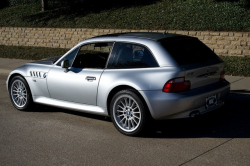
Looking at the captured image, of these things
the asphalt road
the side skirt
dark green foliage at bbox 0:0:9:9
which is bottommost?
the asphalt road

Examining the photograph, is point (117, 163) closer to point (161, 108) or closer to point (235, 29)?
point (161, 108)

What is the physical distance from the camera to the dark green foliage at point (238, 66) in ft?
34.1

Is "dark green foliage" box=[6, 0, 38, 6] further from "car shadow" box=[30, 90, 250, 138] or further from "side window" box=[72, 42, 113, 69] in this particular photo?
"side window" box=[72, 42, 113, 69]

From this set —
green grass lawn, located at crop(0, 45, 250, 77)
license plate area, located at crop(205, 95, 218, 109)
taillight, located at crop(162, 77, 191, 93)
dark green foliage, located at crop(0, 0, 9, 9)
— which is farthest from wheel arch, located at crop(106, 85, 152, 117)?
dark green foliage, located at crop(0, 0, 9, 9)

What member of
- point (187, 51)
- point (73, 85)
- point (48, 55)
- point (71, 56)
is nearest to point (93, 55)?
point (71, 56)

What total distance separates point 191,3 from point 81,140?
11093 mm

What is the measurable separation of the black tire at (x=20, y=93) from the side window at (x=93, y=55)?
4.17 ft

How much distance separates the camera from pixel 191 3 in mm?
15938

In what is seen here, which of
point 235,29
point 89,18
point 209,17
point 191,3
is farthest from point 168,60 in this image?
point 89,18

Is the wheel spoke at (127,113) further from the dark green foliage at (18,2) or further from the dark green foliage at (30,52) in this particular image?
the dark green foliage at (18,2)

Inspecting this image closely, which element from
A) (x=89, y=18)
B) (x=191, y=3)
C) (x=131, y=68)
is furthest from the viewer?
(x=89, y=18)

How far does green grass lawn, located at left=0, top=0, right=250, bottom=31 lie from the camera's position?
1371cm

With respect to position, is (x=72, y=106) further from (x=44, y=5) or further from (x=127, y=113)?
(x=44, y=5)

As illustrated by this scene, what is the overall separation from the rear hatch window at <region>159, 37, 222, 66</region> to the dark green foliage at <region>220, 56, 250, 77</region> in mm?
3951
